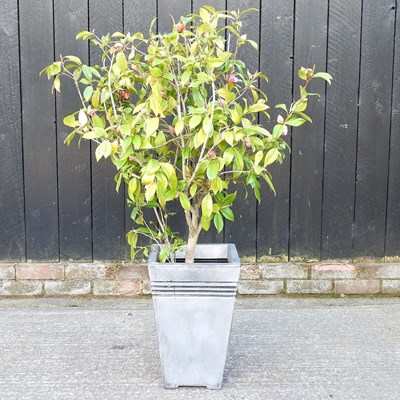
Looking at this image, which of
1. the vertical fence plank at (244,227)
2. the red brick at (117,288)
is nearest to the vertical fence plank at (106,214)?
the red brick at (117,288)

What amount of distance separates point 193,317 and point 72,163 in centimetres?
159

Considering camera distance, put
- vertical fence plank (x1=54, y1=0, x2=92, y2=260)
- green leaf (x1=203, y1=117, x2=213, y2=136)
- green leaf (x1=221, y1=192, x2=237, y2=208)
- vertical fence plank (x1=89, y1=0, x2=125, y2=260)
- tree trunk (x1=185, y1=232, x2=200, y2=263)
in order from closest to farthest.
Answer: green leaf (x1=203, y1=117, x2=213, y2=136) < green leaf (x1=221, y1=192, x2=237, y2=208) < tree trunk (x1=185, y1=232, x2=200, y2=263) < vertical fence plank (x1=54, y1=0, x2=92, y2=260) < vertical fence plank (x1=89, y1=0, x2=125, y2=260)

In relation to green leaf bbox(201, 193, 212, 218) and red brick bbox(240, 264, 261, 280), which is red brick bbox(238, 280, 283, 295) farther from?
green leaf bbox(201, 193, 212, 218)

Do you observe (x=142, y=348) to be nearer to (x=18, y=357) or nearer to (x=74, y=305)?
(x=18, y=357)

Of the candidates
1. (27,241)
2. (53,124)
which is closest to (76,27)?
(53,124)

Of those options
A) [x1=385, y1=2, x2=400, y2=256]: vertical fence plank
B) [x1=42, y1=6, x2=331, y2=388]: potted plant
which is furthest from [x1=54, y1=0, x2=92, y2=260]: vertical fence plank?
[x1=385, y1=2, x2=400, y2=256]: vertical fence plank

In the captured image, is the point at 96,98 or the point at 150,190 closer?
the point at 150,190

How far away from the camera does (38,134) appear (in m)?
3.62

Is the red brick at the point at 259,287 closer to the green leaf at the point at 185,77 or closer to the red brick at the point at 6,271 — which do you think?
the red brick at the point at 6,271

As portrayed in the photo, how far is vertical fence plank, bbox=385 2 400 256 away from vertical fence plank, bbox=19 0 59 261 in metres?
2.17

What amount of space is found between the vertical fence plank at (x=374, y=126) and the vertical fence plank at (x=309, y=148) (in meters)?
0.26

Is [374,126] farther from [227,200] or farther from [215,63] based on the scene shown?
[215,63]

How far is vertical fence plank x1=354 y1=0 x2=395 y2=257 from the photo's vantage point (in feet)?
11.8

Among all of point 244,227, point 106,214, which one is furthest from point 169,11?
point 244,227
